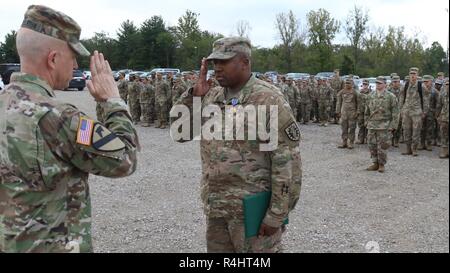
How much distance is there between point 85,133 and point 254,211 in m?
1.22

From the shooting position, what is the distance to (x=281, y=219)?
98.7 inches

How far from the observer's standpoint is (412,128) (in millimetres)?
10305

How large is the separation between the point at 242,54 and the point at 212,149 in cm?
61

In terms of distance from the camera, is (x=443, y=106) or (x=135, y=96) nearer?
(x=443, y=106)

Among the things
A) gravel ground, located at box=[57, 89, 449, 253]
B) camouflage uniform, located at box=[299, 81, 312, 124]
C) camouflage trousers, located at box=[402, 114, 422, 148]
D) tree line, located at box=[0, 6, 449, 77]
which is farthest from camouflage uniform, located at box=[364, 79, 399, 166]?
tree line, located at box=[0, 6, 449, 77]

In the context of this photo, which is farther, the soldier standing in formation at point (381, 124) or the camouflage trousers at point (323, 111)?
the camouflage trousers at point (323, 111)

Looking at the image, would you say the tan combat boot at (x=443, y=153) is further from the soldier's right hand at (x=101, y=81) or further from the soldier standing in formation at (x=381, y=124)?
the soldier's right hand at (x=101, y=81)

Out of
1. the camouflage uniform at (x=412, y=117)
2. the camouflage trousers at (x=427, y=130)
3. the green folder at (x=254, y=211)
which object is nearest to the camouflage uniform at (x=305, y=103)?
the camouflage trousers at (x=427, y=130)

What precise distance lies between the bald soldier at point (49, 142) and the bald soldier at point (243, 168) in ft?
Answer: 3.07

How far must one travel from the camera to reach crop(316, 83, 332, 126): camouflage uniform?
15.3m

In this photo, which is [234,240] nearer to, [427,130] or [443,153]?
[443,153]

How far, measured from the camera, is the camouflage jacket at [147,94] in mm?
15188

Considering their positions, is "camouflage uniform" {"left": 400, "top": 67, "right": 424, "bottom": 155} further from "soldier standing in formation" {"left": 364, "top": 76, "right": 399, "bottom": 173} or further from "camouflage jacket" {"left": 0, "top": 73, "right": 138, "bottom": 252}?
"camouflage jacket" {"left": 0, "top": 73, "right": 138, "bottom": 252}

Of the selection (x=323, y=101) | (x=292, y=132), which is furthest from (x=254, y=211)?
(x=323, y=101)
